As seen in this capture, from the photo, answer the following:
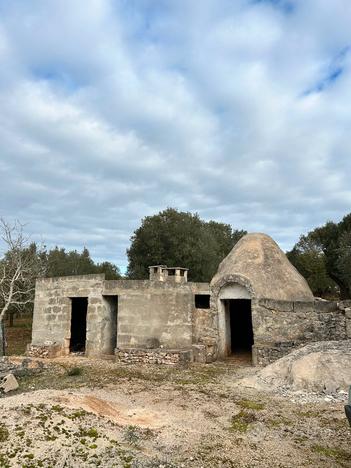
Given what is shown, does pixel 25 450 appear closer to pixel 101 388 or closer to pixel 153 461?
pixel 153 461

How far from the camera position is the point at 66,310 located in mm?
15391

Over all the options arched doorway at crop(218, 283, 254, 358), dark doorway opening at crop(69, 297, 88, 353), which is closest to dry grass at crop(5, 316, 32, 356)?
dark doorway opening at crop(69, 297, 88, 353)

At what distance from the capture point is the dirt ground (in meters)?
4.69

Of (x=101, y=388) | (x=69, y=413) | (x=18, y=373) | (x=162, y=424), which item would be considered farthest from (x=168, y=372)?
(x=69, y=413)

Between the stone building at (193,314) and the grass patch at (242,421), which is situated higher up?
the stone building at (193,314)

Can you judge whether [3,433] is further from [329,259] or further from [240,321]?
[329,259]

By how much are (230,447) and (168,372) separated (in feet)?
20.1

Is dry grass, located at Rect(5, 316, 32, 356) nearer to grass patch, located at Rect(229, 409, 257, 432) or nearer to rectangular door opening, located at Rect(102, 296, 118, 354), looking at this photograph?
rectangular door opening, located at Rect(102, 296, 118, 354)

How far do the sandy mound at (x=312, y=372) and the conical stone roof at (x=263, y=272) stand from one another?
388 cm

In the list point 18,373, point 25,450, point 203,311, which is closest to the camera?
point 25,450

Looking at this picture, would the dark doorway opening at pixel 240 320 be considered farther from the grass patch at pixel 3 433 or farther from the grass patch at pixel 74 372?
the grass patch at pixel 3 433

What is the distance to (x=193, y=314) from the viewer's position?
14.2 meters

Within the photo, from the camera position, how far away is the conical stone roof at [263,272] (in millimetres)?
14008

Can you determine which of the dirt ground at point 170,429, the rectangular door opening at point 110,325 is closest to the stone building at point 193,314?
the rectangular door opening at point 110,325
